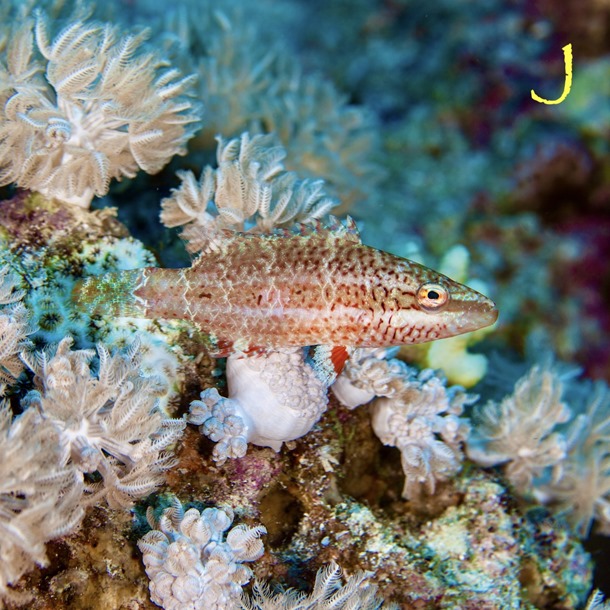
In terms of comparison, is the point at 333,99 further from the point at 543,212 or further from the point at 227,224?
the point at 543,212

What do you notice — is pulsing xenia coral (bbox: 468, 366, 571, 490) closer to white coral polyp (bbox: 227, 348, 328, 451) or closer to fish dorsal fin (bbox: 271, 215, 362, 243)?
white coral polyp (bbox: 227, 348, 328, 451)

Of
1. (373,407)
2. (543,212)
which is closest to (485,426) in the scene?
(373,407)

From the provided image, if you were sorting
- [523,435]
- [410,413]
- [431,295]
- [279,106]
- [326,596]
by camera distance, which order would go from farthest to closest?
[279,106] → [523,435] → [410,413] → [431,295] → [326,596]

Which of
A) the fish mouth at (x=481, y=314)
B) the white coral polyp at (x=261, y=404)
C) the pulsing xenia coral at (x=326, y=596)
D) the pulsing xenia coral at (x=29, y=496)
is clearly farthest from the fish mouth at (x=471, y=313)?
the pulsing xenia coral at (x=29, y=496)

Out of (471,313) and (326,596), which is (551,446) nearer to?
(471,313)

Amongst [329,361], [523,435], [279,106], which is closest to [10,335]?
[329,361]

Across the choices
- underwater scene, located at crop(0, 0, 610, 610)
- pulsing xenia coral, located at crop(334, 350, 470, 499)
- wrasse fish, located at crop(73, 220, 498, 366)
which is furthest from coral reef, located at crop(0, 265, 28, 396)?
pulsing xenia coral, located at crop(334, 350, 470, 499)
